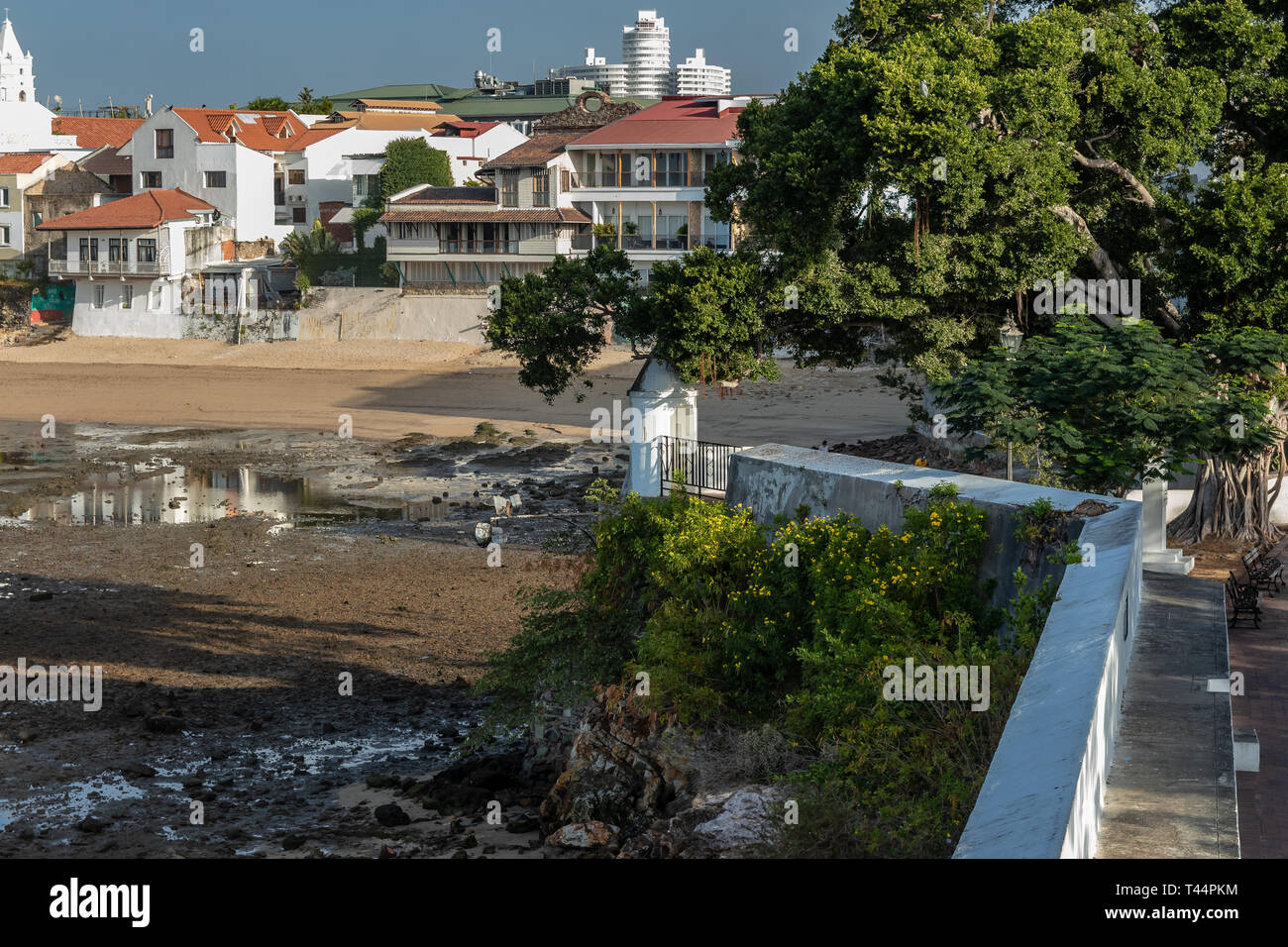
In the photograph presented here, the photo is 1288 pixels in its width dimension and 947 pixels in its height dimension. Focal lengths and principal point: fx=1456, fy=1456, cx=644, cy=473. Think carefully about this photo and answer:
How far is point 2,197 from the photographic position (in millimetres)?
76438

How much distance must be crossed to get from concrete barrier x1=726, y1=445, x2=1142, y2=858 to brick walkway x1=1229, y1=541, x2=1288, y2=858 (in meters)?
1.72

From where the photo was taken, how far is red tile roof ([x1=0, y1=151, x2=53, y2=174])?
7644cm

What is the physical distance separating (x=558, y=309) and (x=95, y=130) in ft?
244

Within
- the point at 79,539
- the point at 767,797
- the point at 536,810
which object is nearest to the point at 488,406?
the point at 79,539

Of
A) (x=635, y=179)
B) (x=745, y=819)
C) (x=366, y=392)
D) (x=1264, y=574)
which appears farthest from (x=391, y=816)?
(x=635, y=179)

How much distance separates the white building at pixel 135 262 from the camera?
67.4 m

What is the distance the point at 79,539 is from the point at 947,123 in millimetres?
19765

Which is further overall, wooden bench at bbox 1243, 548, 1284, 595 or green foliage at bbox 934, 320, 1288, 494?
wooden bench at bbox 1243, 548, 1284, 595

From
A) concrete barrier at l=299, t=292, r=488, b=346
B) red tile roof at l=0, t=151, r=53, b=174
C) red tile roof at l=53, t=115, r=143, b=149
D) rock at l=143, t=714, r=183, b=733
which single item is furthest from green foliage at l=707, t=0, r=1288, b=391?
red tile roof at l=53, t=115, r=143, b=149

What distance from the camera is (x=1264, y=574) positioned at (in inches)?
707

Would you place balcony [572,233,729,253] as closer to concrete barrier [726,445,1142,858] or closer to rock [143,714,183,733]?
rock [143,714,183,733]

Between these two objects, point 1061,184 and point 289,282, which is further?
point 289,282
